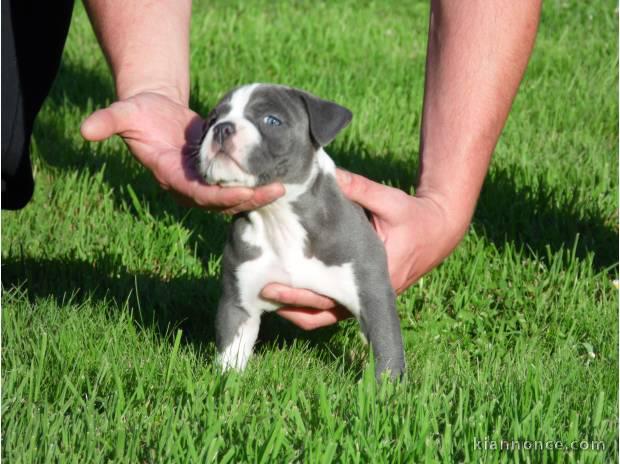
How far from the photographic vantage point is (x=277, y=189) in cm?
304

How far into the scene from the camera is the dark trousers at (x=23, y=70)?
352 centimetres

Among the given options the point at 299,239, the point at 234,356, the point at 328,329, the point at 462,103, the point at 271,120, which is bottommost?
the point at 328,329

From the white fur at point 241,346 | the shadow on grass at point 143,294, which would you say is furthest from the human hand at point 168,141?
the shadow on grass at point 143,294

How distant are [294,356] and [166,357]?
0.45 meters

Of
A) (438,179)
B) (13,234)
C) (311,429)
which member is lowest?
(13,234)

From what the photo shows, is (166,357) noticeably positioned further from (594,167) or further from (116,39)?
(594,167)

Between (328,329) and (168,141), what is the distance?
3.41ft

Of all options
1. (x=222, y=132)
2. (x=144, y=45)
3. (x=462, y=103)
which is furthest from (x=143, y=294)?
(x=462, y=103)

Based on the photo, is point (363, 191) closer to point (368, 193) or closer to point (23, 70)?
point (368, 193)

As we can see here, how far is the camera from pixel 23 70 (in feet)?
11.9

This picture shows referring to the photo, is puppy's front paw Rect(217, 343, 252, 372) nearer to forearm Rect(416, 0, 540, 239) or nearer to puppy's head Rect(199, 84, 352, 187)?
puppy's head Rect(199, 84, 352, 187)

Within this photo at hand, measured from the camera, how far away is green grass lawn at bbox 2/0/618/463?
9.28 feet

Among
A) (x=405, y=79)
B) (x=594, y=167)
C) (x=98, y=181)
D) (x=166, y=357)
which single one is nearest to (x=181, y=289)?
(x=166, y=357)

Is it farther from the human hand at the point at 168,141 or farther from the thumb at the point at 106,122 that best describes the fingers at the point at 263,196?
the thumb at the point at 106,122
